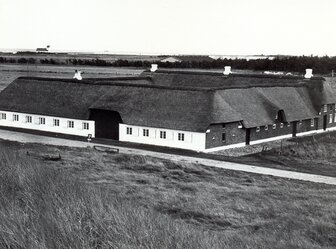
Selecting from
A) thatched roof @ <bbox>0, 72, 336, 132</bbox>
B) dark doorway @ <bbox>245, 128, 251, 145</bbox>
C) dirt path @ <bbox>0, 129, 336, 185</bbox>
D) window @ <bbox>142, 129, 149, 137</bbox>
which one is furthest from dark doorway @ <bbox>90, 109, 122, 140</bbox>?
dark doorway @ <bbox>245, 128, 251, 145</bbox>

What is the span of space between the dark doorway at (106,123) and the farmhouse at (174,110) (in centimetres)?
8

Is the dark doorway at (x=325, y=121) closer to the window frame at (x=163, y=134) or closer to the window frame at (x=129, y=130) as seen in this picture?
the window frame at (x=163, y=134)

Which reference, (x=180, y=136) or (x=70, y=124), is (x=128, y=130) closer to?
(x=180, y=136)

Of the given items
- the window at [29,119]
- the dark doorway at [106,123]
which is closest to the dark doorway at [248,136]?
the dark doorway at [106,123]

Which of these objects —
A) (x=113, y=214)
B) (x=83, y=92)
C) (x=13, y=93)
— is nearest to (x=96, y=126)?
(x=83, y=92)

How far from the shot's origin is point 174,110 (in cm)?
3978

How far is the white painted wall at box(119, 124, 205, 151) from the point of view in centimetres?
3778

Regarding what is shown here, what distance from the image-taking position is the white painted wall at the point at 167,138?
37781 millimetres

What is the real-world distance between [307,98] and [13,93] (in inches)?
1067

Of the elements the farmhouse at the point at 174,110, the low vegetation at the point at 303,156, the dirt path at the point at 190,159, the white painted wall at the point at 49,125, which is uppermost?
the farmhouse at the point at 174,110

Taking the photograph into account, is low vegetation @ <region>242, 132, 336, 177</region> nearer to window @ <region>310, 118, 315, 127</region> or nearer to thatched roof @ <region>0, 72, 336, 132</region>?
thatched roof @ <region>0, 72, 336, 132</region>

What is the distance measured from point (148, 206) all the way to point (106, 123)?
79.7 feet

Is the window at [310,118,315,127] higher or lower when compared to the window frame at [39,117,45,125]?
lower

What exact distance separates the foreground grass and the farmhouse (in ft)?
17.3
